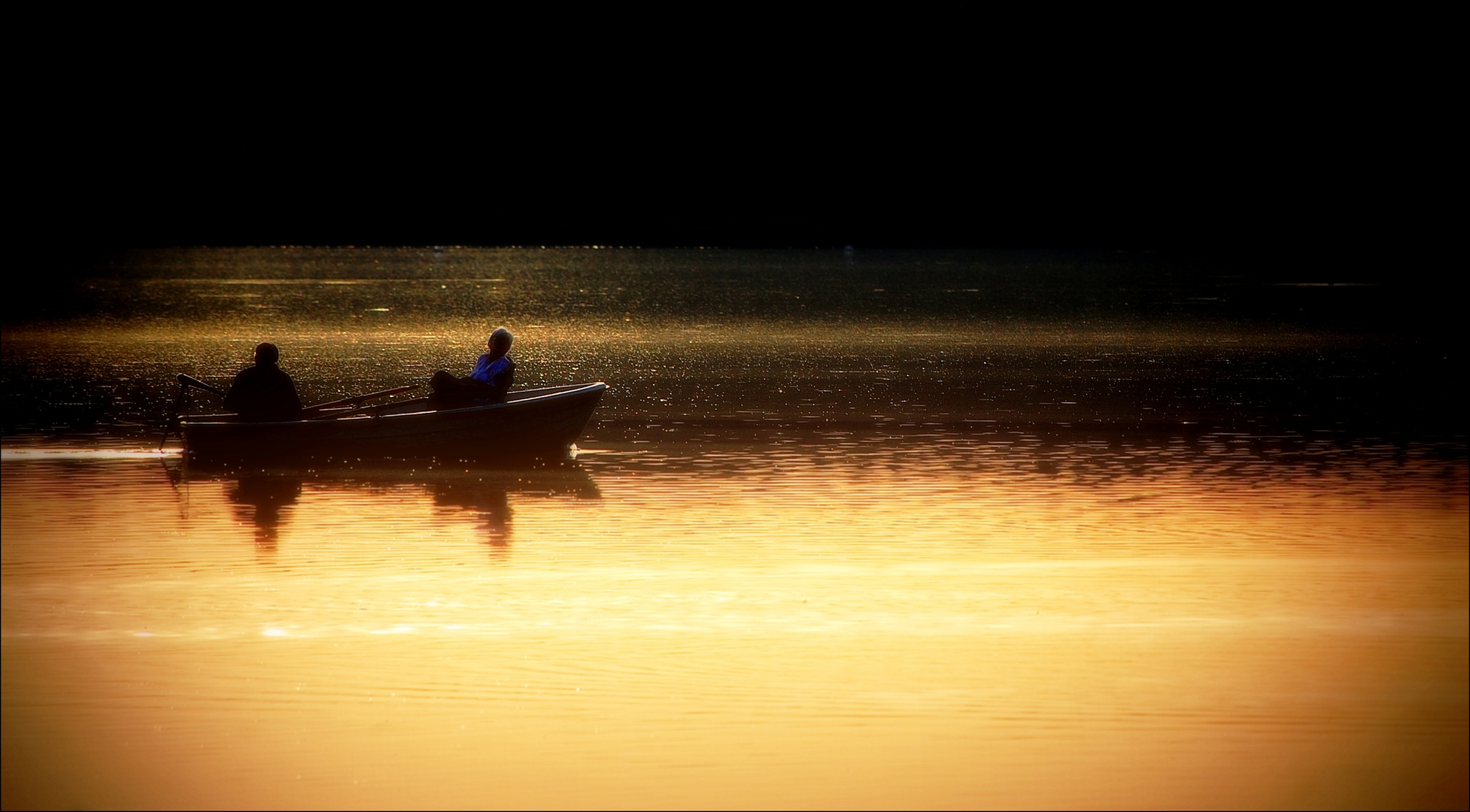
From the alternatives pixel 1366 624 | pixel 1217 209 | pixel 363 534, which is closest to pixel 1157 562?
pixel 1366 624

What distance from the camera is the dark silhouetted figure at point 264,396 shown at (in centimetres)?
1841

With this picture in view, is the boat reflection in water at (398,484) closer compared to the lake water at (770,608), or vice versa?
the lake water at (770,608)

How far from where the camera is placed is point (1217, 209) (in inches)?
7702

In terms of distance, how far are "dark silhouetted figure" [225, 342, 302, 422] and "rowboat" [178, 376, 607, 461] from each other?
0.50 ft

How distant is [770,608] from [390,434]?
7.16m

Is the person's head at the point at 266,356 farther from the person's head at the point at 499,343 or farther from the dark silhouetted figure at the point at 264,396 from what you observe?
the person's head at the point at 499,343

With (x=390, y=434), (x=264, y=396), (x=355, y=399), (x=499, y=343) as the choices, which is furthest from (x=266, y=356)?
(x=499, y=343)

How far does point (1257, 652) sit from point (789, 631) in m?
2.62

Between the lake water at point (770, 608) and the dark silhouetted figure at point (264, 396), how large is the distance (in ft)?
2.06

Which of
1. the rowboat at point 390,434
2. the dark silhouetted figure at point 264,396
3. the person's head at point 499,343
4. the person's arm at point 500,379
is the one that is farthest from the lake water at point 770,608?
the person's head at point 499,343

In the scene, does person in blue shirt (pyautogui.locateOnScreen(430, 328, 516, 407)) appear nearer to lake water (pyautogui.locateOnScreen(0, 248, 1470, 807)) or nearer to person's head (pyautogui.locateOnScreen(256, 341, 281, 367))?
lake water (pyautogui.locateOnScreen(0, 248, 1470, 807))

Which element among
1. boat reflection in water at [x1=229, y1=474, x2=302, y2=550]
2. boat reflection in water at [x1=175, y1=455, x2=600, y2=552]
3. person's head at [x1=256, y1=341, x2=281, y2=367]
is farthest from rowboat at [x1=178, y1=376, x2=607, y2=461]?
person's head at [x1=256, y1=341, x2=281, y2=367]

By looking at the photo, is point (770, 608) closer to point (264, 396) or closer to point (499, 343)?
point (499, 343)

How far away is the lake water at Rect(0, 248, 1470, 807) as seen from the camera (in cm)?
891
